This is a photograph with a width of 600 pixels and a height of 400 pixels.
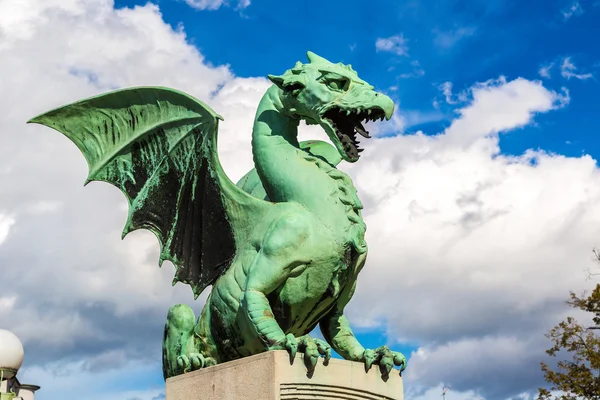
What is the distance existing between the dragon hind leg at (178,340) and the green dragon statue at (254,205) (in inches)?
0.5

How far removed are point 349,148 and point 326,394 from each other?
226cm

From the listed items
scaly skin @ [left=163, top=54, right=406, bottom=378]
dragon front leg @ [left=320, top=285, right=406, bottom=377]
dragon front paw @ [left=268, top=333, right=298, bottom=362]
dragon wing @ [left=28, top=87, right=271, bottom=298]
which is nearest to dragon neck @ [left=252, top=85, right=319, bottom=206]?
scaly skin @ [left=163, top=54, right=406, bottom=378]

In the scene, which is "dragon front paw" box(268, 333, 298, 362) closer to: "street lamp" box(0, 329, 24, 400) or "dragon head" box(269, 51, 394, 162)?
"dragon head" box(269, 51, 394, 162)

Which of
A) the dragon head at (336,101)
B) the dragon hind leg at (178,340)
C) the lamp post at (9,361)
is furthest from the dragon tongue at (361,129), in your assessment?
the lamp post at (9,361)

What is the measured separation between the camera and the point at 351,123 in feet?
27.7

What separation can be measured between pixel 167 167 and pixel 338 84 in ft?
6.54

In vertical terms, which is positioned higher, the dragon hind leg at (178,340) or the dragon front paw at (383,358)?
the dragon hind leg at (178,340)

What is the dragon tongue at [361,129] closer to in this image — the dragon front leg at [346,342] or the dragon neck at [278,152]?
the dragon neck at [278,152]

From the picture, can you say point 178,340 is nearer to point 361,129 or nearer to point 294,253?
point 294,253

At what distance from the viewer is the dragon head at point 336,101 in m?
8.23

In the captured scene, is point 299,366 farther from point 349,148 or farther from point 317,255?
point 349,148

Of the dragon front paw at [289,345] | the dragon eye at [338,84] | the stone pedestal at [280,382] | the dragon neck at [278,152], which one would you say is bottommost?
the stone pedestal at [280,382]

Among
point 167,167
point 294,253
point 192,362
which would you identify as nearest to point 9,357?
point 167,167

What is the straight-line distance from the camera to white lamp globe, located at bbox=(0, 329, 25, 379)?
68.2 ft
